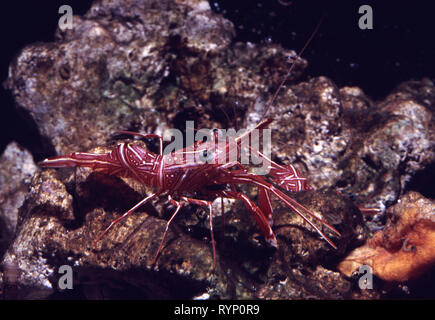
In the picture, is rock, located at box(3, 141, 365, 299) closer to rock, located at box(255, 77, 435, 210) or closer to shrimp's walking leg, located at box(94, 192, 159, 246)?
shrimp's walking leg, located at box(94, 192, 159, 246)

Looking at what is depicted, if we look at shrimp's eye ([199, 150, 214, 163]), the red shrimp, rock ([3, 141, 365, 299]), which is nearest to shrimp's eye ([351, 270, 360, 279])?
rock ([3, 141, 365, 299])

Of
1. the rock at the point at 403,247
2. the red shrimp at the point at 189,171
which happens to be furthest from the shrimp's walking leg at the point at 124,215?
the rock at the point at 403,247

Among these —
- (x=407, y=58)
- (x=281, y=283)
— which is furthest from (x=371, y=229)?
(x=407, y=58)

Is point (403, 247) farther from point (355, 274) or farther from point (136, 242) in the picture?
point (136, 242)

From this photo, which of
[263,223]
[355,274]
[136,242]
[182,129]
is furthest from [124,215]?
[355,274]

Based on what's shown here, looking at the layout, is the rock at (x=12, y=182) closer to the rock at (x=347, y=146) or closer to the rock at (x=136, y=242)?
the rock at (x=136, y=242)
